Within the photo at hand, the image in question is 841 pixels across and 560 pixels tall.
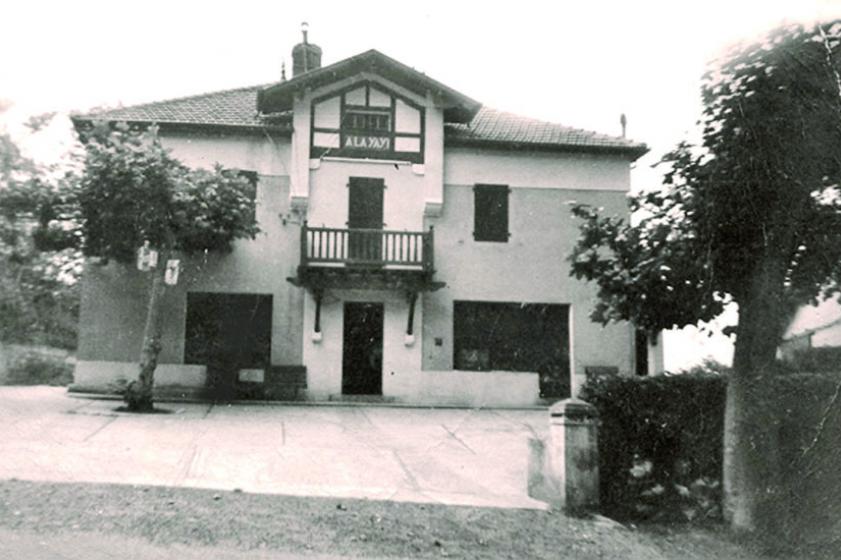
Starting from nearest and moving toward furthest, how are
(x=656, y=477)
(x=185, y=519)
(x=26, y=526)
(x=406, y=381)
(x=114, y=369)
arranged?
1. (x=26, y=526)
2. (x=185, y=519)
3. (x=656, y=477)
4. (x=114, y=369)
5. (x=406, y=381)

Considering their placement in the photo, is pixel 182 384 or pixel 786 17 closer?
pixel 786 17

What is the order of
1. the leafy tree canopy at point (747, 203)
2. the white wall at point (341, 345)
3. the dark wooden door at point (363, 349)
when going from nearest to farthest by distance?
the leafy tree canopy at point (747, 203) → the white wall at point (341, 345) → the dark wooden door at point (363, 349)

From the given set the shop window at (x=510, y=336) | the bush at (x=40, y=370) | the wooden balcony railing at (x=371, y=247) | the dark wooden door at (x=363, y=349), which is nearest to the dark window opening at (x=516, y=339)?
the shop window at (x=510, y=336)

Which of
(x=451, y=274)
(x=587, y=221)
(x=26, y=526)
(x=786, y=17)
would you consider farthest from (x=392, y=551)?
(x=451, y=274)

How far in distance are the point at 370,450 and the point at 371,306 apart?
7842 millimetres

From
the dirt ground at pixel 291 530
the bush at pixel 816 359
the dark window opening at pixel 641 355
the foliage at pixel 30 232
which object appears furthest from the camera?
the dark window opening at pixel 641 355

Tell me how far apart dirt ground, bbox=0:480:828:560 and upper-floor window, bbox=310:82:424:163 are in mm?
11866

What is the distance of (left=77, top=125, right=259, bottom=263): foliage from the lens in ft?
41.7

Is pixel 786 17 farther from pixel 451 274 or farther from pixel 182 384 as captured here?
pixel 182 384

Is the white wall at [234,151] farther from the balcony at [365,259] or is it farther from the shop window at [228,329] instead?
the shop window at [228,329]

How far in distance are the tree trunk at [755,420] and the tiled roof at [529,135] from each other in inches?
455

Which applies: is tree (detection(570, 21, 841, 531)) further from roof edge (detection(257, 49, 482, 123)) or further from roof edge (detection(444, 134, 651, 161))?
roof edge (detection(257, 49, 482, 123))

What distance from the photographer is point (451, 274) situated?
17922 millimetres

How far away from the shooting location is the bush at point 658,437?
767cm
